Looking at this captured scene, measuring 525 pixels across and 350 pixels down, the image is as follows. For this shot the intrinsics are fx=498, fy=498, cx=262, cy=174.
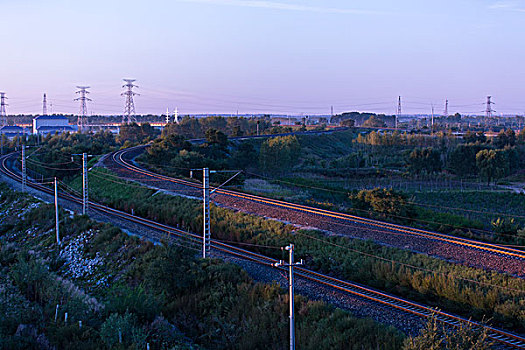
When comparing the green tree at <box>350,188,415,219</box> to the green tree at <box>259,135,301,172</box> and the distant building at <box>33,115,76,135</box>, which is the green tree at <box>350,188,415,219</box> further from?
the distant building at <box>33,115,76,135</box>

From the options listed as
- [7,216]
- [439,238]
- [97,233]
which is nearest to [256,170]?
[7,216]

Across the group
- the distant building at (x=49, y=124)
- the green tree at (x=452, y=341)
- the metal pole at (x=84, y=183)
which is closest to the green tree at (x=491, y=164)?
the metal pole at (x=84, y=183)

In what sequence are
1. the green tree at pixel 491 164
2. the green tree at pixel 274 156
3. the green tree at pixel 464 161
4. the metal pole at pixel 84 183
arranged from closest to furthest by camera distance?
the metal pole at pixel 84 183 → the green tree at pixel 491 164 → the green tree at pixel 464 161 → the green tree at pixel 274 156

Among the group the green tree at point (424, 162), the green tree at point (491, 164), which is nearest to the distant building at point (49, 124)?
the green tree at point (424, 162)

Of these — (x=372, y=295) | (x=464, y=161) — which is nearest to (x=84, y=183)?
(x=372, y=295)

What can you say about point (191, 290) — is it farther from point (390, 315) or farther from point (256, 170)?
point (256, 170)

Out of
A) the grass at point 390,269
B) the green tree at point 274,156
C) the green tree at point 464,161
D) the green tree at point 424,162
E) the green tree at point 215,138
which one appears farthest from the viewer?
the green tree at point 215,138

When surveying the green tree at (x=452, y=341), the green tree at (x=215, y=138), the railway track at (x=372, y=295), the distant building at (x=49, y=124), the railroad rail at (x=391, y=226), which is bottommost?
the railway track at (x=372, y=295)

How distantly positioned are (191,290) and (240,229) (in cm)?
752

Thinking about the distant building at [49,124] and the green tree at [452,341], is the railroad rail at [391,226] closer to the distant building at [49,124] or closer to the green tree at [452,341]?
the green tree at [452,341]

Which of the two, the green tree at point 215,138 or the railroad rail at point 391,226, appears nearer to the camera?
the railroad rail at point 391,226

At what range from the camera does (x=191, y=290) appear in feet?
55.9

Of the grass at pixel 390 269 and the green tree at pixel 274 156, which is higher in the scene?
the green tree at pixel 274 156

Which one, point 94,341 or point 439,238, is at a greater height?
point 439,238
